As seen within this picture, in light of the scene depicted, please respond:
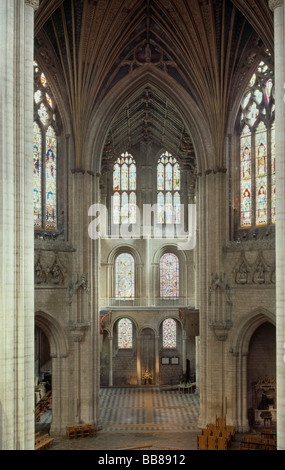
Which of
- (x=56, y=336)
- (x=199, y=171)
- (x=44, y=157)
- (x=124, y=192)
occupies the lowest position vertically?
(x=56, y=336)

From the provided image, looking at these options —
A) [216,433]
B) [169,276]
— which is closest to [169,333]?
[169,276]

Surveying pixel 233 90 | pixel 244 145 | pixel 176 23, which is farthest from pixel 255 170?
pixel 176 23

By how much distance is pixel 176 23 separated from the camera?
78.8 feet

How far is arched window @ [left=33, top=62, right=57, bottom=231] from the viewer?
936 inches

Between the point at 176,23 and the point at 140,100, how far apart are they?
707 centimetres

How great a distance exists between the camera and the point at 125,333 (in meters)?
38.4

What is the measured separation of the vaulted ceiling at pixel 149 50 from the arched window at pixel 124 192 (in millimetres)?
13553

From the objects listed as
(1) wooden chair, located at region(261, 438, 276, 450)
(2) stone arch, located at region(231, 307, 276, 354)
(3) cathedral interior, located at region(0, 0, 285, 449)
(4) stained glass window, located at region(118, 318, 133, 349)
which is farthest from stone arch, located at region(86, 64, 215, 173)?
(4) stained glass window, located at region(118, 318, 133, 349)

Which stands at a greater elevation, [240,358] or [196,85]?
[196,85]

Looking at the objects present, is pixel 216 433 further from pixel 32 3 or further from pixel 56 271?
pixel 32 3

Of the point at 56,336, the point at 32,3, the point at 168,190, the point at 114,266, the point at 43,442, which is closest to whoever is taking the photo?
the point at 32,3

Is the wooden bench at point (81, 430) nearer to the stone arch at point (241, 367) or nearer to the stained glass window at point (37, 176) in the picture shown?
the stone arch at point (241, 367)

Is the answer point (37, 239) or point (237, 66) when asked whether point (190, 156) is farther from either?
point (37, 239)

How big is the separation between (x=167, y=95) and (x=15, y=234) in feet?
49.9
